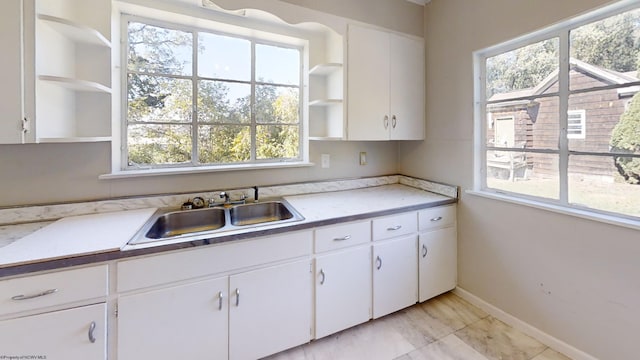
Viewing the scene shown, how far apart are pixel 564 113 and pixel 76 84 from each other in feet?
9.15

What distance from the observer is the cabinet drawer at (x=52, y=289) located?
1101 mm

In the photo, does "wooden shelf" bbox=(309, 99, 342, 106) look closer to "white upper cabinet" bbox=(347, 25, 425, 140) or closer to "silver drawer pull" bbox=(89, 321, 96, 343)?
"white upper cabinet" bbox=(347, 25, 425, 140)

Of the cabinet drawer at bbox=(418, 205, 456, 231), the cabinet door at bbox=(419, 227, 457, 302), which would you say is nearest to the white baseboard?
the cabinet door at bbox=(419, 227, 457, 302)

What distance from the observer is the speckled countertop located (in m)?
1.18

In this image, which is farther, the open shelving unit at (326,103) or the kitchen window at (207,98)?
the open shelving unit at (326,103)

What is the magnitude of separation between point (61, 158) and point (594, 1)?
124 inches

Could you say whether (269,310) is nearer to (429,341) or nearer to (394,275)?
(394,275)

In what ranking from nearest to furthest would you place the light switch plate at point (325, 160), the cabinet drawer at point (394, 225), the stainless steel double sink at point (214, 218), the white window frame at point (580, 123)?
the white window frame at point (580, 123), the stainless steel double sink at point (214, 218), the cabinet drawer at point (394, 225), the light switch plate at point (325, 160)

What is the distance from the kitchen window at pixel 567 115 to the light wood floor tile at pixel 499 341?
901 millimetres

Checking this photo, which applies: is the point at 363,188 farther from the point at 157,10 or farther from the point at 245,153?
the point at 157,10

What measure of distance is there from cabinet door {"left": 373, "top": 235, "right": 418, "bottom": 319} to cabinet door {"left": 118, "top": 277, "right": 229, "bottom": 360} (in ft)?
3.33

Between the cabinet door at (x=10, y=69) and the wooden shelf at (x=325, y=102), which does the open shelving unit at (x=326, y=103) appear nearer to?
the wooden shelf at (x=325, y=102)

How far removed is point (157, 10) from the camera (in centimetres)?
182

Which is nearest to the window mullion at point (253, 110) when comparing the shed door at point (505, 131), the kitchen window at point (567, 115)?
the kitchen window at point (567, 115)
